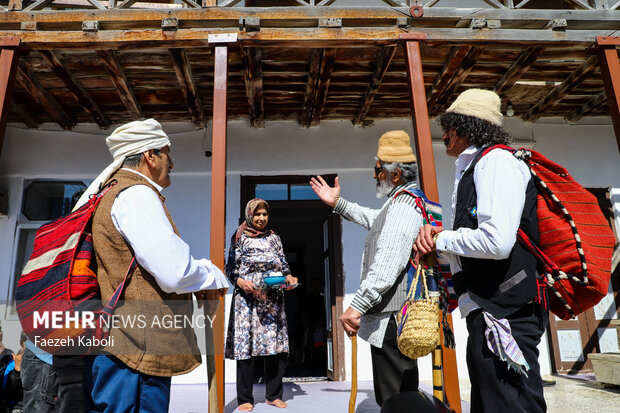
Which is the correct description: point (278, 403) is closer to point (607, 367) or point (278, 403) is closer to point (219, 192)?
point (219, 192)

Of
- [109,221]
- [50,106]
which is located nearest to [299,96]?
[50,106]

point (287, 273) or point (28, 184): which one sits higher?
point (28, 184)

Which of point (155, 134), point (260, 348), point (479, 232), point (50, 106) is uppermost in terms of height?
point (50, 106)

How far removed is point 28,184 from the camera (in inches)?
236

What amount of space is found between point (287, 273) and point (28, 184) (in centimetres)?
407

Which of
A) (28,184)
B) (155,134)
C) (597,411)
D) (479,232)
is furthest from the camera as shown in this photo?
(28,184)

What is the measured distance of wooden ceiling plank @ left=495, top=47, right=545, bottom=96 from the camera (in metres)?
4.52

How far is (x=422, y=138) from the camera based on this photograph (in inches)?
148

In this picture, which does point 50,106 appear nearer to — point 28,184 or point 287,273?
point 28,184

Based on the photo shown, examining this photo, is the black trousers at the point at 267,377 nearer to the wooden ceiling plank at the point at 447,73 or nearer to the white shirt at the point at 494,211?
the white shirt at the point at 494,211

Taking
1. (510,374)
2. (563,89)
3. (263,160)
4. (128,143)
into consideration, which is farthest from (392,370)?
(563,89)

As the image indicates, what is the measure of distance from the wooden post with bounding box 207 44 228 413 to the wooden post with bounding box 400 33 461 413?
1.66 metres

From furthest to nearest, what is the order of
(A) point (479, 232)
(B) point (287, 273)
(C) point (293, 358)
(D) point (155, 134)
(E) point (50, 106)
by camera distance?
(C) point (293, 358), (E) point (50, 106), (B) point (287, 273), (D) point (155, 134), (A) point (479, 232)

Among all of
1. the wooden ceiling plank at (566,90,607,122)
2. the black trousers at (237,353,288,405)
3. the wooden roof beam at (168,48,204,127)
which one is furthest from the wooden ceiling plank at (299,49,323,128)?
the wooden ceiling plank at (566,90,607,122)
